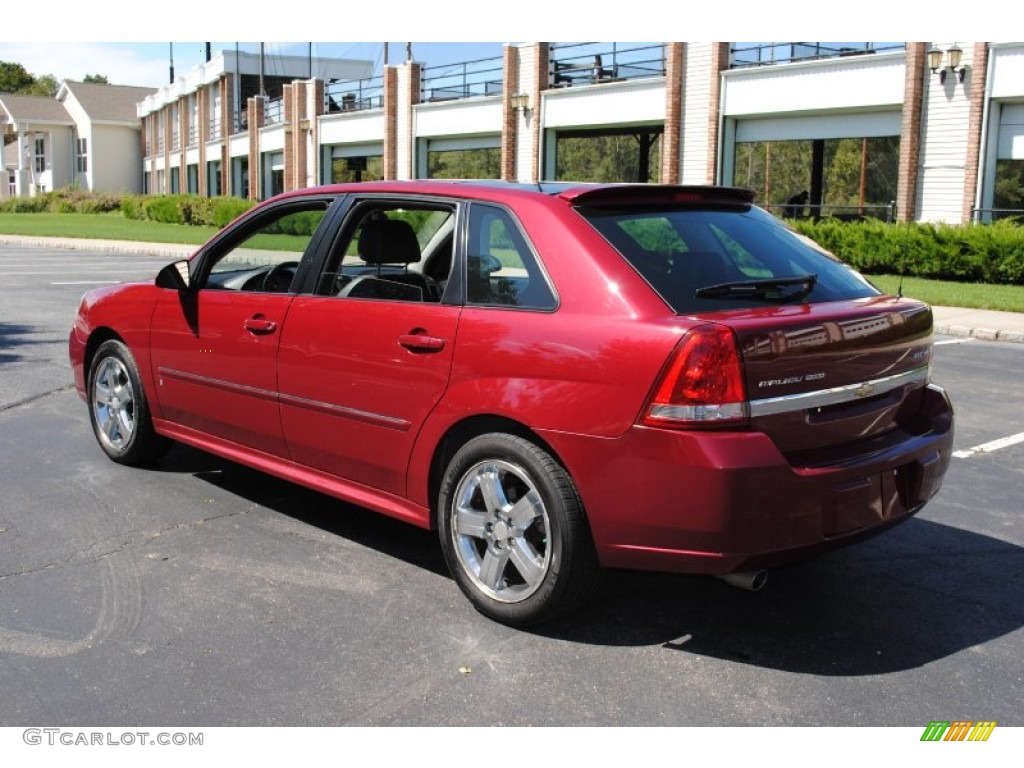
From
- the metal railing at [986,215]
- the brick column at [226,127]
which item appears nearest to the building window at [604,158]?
the brick column at [226,127]

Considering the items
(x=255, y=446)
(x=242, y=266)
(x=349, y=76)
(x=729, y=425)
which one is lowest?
(x=255, y=446)

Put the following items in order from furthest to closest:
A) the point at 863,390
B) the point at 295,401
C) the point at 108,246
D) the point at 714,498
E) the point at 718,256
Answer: the point at 108,246 < the point at 295,401 < the point at 718,256 < the point at 863,390 < the point at 714,498

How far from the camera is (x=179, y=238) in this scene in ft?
117

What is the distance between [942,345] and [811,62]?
15484 mm

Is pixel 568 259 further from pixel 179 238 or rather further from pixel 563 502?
pixel 179 238

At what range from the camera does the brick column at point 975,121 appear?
78.3 feet

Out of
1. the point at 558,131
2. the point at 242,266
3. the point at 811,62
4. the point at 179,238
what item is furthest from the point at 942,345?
the point at 179,238

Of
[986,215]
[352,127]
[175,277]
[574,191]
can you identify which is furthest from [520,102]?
[574,191]

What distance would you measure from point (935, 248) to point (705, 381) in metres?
19.8

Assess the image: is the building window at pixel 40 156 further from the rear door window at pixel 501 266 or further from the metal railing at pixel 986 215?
the rear door window at pixel 501 266

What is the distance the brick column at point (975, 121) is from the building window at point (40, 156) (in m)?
75.8

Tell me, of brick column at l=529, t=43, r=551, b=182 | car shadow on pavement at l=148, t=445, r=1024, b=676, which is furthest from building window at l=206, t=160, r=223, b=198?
car shadow on pavement at l=148, t=445, r=1024, b=676

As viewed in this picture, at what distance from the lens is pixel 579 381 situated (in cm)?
398

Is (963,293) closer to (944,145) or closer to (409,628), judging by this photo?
(944,145)
